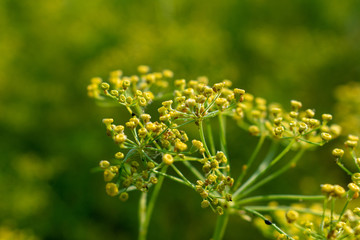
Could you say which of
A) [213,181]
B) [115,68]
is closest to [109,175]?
[213,181]

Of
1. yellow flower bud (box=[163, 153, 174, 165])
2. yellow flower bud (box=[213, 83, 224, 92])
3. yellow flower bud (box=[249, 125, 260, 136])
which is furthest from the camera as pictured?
yellow flower bud (box=[249, 125, 260, 136])

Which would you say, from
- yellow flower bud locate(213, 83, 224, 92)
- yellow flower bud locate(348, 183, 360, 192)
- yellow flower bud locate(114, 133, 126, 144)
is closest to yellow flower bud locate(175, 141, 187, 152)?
yellow flower bud locate(114, 133, 126, 144)

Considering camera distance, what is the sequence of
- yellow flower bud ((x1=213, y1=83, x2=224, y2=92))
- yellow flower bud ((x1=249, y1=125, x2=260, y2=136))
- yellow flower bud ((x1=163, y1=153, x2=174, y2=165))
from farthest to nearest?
yellow flower bud ((x1=249, y1=125, x2=260, y2=136)), yellow flower bud ((x1=213, y1=83, x2=224, y2=92)), yellow flower bud ((x1=163, y1=153, x2=174, y2=165))

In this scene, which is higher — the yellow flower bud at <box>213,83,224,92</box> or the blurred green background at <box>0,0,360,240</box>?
the blurred green background at <box>0,0,360,240</box>

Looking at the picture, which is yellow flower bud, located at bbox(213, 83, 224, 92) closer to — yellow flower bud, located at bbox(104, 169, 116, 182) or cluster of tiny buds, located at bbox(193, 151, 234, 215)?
cluster of tiny buds, located at bbox(193, 151, 234, 215)

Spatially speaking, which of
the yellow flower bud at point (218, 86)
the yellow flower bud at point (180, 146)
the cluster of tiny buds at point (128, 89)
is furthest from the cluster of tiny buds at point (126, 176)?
the yellow flower bud at point (218, 86)

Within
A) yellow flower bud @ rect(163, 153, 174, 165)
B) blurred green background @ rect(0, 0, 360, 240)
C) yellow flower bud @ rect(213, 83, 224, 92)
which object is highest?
blurred green background @ rect(0, 0, 360, 240)

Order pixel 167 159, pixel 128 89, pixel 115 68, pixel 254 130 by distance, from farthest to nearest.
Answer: pixel 115 68
pixel 128 89
pixel 254 130
pixel 167 159

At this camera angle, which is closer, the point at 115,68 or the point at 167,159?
the point at 167,159

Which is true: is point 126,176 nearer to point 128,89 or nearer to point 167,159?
point 167,159
